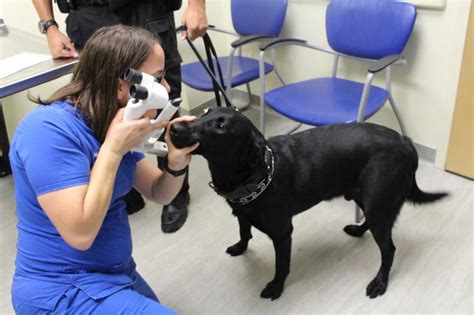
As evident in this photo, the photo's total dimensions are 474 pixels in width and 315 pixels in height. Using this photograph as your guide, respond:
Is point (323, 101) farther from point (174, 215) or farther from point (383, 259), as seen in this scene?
point (174, 215)

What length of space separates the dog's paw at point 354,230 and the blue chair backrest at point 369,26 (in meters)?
0.89

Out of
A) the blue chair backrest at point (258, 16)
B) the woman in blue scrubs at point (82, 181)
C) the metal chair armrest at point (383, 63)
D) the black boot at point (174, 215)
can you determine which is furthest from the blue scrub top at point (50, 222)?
the blue chair backrest at point (258, 16)

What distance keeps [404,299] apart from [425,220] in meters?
0.53

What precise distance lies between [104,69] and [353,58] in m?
1.73

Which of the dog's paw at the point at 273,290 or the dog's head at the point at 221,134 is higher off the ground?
the dog's head at the point at 221,134

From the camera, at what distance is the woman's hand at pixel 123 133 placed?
0.99 metres

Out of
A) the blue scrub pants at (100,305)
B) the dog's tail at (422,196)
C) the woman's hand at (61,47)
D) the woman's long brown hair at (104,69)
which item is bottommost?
the dog's tail at (422,196)

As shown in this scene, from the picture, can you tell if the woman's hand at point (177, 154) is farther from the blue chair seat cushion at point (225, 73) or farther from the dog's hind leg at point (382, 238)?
the blue chair seat cushion at point (225, 73)

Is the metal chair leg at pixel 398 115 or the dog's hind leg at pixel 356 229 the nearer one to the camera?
the dog's hind leg at pixel 356 229

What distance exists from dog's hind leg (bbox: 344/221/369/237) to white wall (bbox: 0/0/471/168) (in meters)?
0.77

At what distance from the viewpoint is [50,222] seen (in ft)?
3.61

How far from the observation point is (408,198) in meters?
1.76

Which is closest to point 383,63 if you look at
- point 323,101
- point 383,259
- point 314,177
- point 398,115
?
point 323,101

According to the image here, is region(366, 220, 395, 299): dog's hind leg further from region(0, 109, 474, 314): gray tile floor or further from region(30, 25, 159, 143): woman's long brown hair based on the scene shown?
region(30, 25, 159, 143): woman's long brown hair
